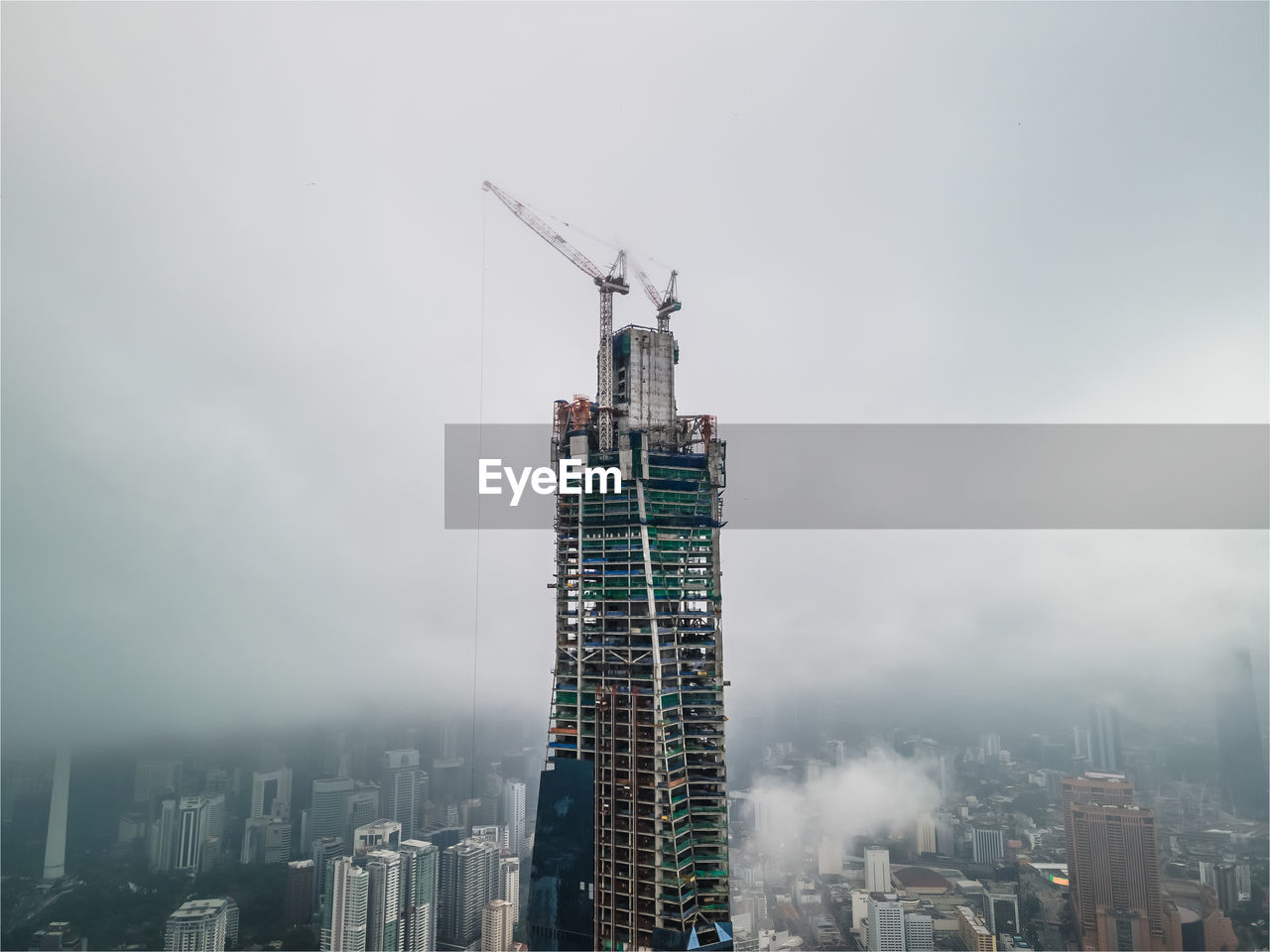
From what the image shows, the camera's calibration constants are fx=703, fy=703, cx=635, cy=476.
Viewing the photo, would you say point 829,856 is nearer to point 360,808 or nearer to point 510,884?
point 510,884

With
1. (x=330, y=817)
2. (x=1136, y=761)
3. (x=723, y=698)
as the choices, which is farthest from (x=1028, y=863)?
(x=330, y=817)

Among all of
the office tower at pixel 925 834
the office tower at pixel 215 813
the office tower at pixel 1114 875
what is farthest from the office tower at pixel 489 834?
the office tower at pixel 1114 875

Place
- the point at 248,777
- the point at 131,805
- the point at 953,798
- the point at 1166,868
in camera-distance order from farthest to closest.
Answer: the point at 953,798 < the point at 1166,868 < the point at 248,777 < the point at 131,805

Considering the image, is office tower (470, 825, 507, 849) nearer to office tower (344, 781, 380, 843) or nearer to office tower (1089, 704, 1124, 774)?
office tower (344, 781, 380, 843)

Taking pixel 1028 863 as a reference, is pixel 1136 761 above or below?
above

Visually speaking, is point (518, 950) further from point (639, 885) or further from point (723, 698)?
point (723, 698)

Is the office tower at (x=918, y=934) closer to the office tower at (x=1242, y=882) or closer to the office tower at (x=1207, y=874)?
the office tower at (x=1207, y=874)
